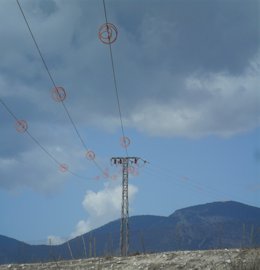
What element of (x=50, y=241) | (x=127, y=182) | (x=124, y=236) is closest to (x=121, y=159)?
(x=127, y=182)

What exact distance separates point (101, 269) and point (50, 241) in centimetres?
517

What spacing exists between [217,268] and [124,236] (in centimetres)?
3305

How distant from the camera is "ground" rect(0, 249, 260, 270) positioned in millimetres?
20875

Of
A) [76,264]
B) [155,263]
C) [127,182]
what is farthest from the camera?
[127,182]

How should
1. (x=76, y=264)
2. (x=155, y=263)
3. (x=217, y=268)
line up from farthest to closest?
(x=76, y=264), (x=155, y=263), (x=217, y=268)

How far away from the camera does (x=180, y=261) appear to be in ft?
72.7

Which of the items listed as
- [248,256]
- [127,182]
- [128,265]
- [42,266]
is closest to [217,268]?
[248,256]

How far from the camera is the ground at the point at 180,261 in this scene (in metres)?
20.9

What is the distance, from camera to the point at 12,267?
2577 centimetres

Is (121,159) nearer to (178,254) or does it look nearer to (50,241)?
(50,241)

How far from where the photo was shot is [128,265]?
23.0 m

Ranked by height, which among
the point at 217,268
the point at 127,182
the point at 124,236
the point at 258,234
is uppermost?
the point at 127,182

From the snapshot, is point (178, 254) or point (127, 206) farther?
point (127, 206)

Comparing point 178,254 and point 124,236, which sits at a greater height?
point 124,236
